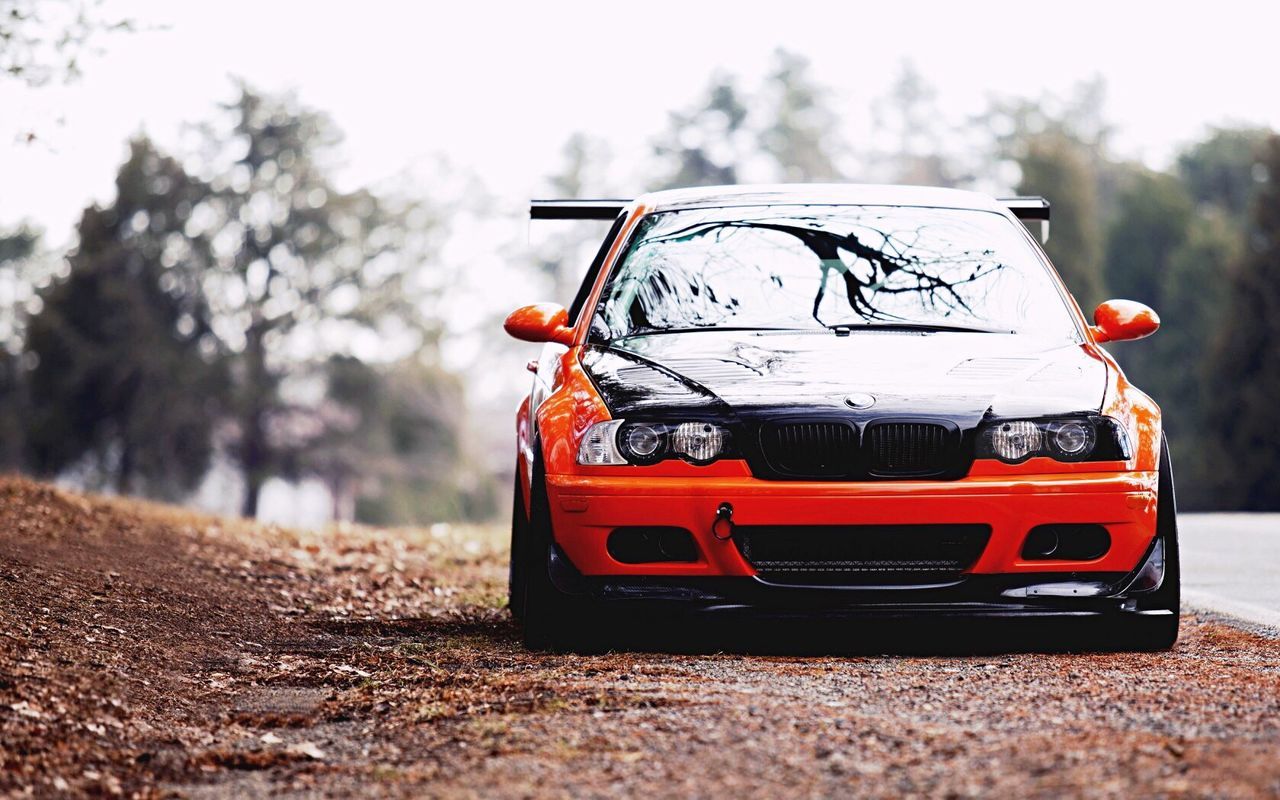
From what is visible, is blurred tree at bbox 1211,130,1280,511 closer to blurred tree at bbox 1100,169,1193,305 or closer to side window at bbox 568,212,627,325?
blurred tree at bbox 1100,169,1193,305

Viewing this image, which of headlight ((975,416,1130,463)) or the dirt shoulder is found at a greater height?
headlight ((975,416,1130,463))

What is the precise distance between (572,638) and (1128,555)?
6.24ft

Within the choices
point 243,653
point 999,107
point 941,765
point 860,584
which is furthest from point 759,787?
point 999,107

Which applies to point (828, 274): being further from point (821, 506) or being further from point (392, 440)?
point (392, 440)

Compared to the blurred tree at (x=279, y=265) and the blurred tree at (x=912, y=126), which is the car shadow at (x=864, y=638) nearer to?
the blurred tree at (x=279, y=265)

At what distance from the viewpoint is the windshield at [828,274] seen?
6633 mm

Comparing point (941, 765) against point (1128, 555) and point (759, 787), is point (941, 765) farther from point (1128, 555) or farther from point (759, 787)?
point (1128, 555)

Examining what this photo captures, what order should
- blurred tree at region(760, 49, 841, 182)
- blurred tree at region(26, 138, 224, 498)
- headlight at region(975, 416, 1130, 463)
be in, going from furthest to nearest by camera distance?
blurred tree at region(760, 49, 841, 182) < blurred tree at region(26, 138, 224, 498) < headlight at region(975, 416, 1130, 463)

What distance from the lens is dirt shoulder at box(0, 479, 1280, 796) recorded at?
3.80 m

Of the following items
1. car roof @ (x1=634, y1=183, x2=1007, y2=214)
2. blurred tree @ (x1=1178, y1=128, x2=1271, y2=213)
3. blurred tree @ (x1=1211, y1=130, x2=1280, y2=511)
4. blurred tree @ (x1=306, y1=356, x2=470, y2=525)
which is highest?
blurred tree @ (x1=1178, y1=128, x2=1271, y2=213)

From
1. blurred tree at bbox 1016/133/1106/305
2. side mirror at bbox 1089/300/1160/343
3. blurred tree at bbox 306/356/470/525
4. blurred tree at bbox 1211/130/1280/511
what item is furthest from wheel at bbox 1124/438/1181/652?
blurred tree at bbox 1016/133/1106/305

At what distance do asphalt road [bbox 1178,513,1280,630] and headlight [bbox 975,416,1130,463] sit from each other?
1.62 meters

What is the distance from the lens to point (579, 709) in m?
4.61

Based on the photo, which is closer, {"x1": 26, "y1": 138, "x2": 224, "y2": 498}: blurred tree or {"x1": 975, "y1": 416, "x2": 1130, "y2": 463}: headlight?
{"x1": 975, "y1": 416, "x2": 1130, "y2": 463}: headlight
